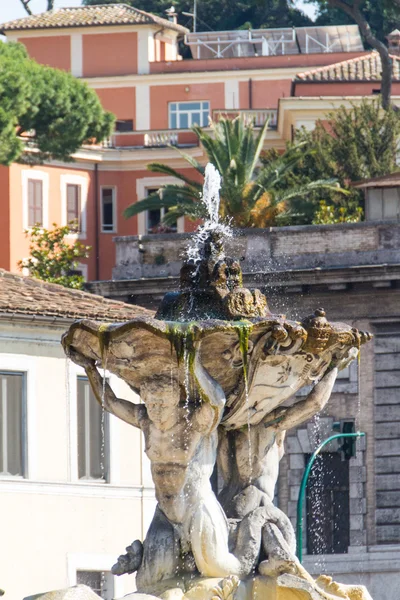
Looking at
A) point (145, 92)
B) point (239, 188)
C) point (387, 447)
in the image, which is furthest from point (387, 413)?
point (145, 92)

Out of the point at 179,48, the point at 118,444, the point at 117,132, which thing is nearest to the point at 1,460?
the point at 118,444

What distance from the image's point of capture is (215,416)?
16359mm

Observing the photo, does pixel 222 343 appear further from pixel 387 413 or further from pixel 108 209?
pixel 108 209

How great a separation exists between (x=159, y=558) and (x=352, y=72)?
161ft

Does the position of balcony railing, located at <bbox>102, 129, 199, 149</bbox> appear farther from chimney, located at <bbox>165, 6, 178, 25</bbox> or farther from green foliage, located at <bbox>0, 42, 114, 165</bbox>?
chimney, located at <bbox>165, 6, 178, 25</bbox>

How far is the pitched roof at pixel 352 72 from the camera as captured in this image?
63.9 metres

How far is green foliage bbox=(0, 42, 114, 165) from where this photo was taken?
178 feet

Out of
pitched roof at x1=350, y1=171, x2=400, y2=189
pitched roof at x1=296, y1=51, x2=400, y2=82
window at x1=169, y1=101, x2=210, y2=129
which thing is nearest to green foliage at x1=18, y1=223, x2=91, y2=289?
pitched roof at x1=350, y1=171, x2=400, y2=189

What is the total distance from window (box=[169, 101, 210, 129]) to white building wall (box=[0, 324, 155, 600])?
38067mm

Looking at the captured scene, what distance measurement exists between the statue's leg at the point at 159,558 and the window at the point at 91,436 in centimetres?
1786

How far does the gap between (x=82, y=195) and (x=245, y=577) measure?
50.8 m

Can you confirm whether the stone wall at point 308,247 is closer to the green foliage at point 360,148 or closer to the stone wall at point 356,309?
the stone wall at point 356,309

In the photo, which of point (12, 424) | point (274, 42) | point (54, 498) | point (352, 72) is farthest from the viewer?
point (274, 42)

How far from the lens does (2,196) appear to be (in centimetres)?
6344
